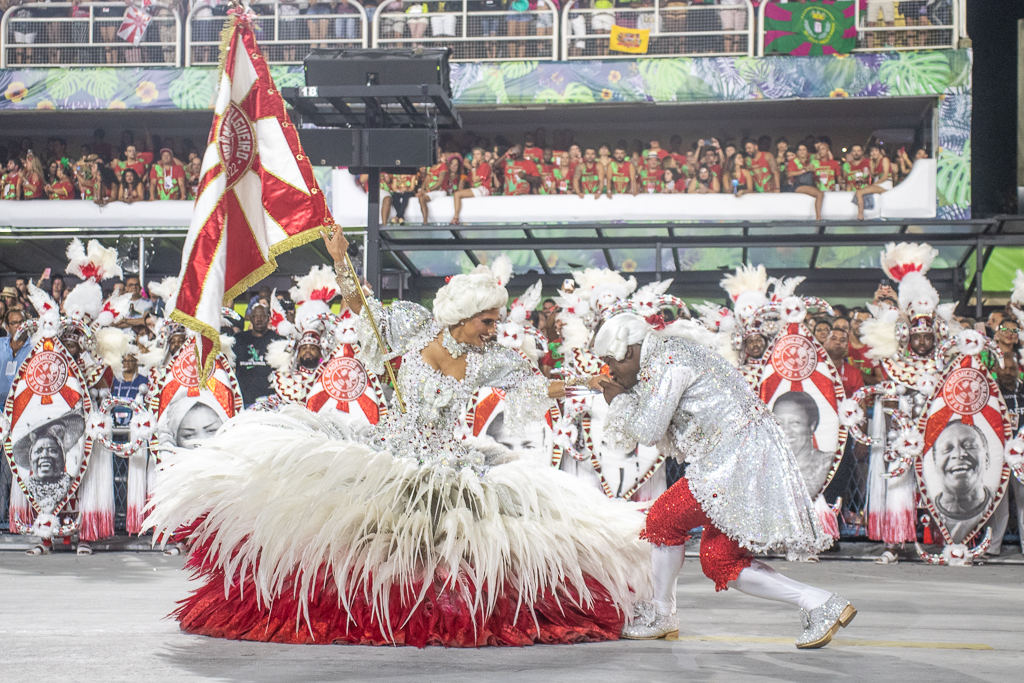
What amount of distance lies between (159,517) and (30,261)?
10.4m

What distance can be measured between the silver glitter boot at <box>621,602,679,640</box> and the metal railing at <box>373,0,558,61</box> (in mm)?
12369

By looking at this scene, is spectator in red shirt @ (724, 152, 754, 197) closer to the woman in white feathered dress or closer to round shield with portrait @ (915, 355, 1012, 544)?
round shield with portrait @ (915, 355, 1012, 544)

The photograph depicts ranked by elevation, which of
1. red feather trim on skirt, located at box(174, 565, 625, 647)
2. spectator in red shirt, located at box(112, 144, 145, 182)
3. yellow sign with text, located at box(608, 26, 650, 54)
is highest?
yellow sign with text, located at box(608, 26, 650, 54)

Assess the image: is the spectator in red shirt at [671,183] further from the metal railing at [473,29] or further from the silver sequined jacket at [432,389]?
the silver sequined jacket at [432,389]

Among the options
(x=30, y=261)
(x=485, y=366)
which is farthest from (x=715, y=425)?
(x=30, y=261)

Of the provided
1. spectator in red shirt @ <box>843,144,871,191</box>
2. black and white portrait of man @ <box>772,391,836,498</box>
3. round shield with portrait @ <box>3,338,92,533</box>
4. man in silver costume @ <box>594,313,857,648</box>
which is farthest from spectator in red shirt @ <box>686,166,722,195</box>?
man in silver costume @ <box>594,313,857,648</box>

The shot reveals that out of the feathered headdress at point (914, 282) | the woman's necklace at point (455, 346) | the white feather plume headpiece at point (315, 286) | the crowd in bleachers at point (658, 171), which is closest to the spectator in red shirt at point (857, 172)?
the crowd in bleachers at point (658, 171)

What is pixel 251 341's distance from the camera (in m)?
8.02

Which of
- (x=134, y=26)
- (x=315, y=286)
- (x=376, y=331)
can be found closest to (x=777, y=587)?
(x=376, y=331)

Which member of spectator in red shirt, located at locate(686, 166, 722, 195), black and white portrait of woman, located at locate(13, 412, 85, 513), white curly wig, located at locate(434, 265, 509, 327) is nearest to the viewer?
white curly wig, located at locate(434, 265, 509, 327)

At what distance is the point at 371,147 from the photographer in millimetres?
7215

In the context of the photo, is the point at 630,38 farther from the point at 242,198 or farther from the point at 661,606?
the point at 661,606

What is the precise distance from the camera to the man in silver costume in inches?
144

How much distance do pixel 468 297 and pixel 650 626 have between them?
1449 millimetres
